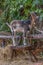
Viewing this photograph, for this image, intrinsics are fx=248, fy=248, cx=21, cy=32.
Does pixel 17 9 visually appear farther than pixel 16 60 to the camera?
Yes

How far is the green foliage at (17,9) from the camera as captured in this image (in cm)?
597

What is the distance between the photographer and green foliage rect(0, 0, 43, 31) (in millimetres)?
5974

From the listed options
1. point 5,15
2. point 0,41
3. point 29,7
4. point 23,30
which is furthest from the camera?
point 5,15

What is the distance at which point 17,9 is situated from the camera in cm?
710

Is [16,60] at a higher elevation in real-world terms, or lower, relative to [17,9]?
lower

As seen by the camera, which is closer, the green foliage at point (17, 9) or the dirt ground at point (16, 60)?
the dirt ground at point (16, 60)

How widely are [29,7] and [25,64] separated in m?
2.26

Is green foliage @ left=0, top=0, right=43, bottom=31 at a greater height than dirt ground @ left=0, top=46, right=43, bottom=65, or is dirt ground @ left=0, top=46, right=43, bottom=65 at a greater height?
green foliage @ left=0, top=0, right=43, bottom=31

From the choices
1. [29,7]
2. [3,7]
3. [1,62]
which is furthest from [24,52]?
[3,7]

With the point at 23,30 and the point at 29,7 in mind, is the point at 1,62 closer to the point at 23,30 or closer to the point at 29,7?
A: the point at 23,30

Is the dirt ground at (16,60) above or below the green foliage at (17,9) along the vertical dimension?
below

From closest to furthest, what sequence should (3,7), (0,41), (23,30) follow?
1. (23,30)
2. (0,41)
3. (3,7)

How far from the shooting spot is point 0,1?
8.71m

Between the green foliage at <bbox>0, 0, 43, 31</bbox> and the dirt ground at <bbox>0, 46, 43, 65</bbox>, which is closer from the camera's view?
the dirt ground at <bbox>0, 46, 43, 65</bbox>
